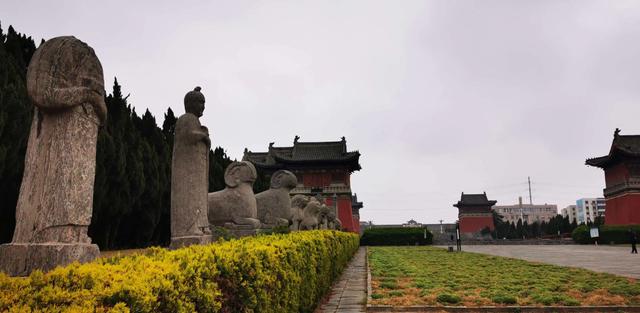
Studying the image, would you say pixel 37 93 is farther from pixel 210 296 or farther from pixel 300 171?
pixel 300 171

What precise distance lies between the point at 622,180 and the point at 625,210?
2.45 meters

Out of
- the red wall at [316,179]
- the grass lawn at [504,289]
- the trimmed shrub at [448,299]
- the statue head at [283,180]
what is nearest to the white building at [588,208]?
the red wall at [316,179]

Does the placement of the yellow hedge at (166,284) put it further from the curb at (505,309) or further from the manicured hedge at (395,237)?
the manicured hedge at (395,237)

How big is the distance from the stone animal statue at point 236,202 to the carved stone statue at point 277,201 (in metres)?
1.78

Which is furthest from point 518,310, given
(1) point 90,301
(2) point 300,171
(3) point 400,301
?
(2) point 300,171

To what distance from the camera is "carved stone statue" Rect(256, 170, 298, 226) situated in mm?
9086

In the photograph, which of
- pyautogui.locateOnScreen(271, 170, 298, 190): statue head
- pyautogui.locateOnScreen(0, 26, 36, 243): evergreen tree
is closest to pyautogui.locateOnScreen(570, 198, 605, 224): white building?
pyautogui.locateOnScreen(271, 170, 298, 190): statue head

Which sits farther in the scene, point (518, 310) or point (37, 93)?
point (518, 310)

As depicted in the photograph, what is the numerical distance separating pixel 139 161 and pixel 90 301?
39.8 ft

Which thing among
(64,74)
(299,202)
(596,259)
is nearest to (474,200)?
(596,259)

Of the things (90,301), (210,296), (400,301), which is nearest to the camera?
(90,301)

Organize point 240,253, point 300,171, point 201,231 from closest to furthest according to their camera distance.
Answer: point 240,253
point 201,231
point 300,171

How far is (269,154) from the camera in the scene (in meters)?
42.3

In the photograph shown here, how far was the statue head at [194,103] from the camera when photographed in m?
5.66
